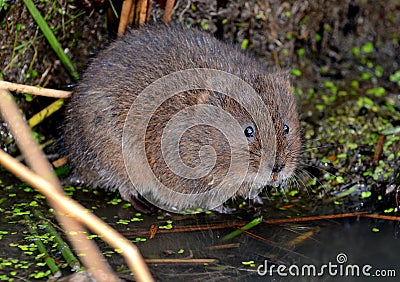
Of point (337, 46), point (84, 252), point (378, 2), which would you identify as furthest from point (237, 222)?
point (378, 2)

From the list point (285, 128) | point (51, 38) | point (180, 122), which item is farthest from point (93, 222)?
point (51, 38)

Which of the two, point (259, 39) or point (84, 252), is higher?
point (259, 39)

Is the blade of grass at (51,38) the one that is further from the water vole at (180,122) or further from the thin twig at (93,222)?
the thin twig at (93,222)

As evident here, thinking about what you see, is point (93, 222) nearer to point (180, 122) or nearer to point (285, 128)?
point (180, 122)

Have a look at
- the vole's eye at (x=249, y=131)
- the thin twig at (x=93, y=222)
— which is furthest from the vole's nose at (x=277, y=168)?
the thin twig at (x=93, y=222)

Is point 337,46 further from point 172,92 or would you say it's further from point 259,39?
point 172,92

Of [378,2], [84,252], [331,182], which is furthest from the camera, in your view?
[378,2]

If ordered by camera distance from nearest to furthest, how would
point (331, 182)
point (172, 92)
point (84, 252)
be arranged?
point (84, 252) → point (172, 92) → point (331, 182)
